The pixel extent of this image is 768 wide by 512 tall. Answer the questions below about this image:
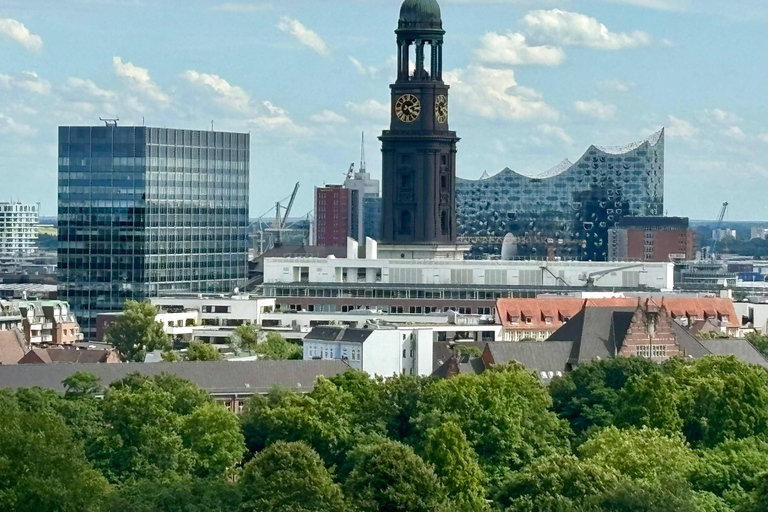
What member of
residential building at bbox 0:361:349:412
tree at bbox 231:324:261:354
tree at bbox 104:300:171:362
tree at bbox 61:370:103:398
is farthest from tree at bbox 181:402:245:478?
tree at bbox 104:300:171:362

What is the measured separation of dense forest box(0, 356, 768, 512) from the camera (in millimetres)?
116812

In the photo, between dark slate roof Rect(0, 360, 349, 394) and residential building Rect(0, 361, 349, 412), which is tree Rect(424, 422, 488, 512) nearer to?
residential building Rect(0, 361, 349, 412)

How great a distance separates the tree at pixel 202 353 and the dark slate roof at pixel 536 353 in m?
16.8

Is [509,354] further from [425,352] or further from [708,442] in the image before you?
[708,442]

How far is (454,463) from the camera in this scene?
12712 centimetres

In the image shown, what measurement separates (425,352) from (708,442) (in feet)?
122

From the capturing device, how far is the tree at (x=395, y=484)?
384 feet

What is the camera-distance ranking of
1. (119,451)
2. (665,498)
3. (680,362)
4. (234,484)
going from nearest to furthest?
(665,498)
(234,484)
(119,451)
(680,362)

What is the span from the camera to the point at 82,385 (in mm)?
147125

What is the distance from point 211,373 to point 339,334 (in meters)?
20.3

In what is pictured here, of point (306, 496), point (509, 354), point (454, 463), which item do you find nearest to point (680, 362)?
point (509, 354)

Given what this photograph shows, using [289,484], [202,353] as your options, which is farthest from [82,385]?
[289,484]

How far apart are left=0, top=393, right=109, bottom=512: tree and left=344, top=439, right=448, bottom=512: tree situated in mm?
9279

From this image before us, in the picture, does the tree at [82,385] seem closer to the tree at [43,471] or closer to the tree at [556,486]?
the tree at [43,471]
